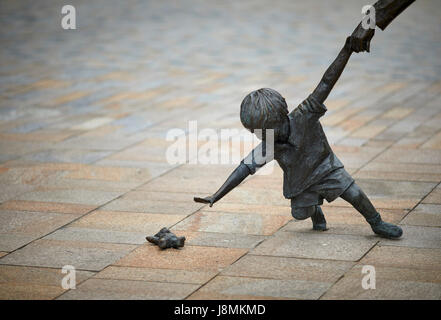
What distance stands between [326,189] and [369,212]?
0.33 meters

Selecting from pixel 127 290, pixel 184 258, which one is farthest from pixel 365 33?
pixel 127 290

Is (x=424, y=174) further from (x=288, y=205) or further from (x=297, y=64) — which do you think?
(x=297, y=64)

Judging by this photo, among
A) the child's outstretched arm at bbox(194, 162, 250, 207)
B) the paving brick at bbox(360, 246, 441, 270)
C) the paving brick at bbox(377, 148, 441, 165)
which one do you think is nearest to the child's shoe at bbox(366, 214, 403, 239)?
the paving brick at bbox(360, 246, 441, 270)

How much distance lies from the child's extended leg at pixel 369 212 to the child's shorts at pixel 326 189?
48 millimetres

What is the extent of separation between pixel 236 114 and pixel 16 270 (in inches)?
196

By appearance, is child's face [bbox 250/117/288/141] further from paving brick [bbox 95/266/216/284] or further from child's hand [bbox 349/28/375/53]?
paving brick [bbox 95/266/216/284]

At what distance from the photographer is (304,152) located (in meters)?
5.34

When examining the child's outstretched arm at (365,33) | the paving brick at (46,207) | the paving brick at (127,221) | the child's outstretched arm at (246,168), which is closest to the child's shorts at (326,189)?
the child's outstretched arm at (246,168)

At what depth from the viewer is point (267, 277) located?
480 cm

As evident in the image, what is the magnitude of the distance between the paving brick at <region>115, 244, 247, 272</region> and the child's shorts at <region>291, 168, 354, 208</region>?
527 millimetres

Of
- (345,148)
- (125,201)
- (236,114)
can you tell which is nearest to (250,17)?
(236,114)

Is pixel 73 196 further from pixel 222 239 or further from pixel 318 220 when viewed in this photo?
pixel 318 220

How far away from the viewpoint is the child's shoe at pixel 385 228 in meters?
5.36

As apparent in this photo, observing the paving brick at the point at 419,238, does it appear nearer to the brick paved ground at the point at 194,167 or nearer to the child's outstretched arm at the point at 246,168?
the brick paved ground at the point at 194,167
